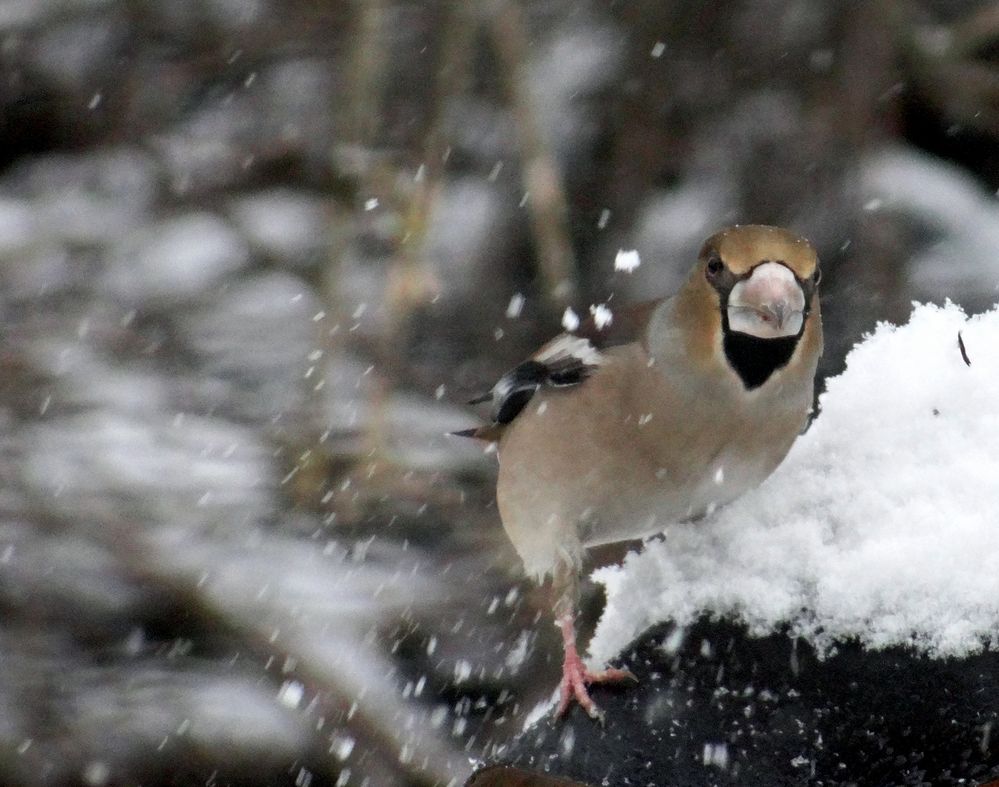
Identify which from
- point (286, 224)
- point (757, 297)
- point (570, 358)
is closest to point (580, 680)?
point (757, 297)

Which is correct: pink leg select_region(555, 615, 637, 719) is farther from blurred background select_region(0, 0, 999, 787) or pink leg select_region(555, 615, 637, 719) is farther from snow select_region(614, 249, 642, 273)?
snow select_region(614, 249, 642, 273)

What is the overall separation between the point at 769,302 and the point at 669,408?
1.24 ft

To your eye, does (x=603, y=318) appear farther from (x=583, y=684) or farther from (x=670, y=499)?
(x=583, y=684)

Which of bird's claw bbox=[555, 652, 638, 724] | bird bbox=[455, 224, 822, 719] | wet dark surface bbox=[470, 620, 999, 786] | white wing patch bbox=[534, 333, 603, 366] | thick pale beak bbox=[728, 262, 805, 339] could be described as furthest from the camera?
white wing patch bbox=[534, 333, 603, 366]

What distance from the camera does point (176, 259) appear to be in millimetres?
4770

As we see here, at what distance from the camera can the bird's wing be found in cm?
286

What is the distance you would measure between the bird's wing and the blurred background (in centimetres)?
86

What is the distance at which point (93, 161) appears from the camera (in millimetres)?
4953

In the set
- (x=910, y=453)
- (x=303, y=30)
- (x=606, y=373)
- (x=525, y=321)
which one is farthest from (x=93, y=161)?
(x=910, y=453)

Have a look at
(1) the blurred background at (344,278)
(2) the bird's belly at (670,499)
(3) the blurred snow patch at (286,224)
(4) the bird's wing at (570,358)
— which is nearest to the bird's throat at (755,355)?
(2) the bird's belly at (670,499)

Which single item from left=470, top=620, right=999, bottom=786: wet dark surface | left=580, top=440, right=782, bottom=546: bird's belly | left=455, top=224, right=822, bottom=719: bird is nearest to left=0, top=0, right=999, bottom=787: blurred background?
left=455, top=224, right=822, bottom=719: bird

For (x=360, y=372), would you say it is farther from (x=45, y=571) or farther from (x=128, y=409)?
(x=45, y=571)

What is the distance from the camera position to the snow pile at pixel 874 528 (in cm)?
183

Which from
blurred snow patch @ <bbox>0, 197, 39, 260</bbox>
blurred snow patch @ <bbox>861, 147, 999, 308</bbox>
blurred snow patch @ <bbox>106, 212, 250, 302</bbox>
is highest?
blurred snow patch @ <bbox>0, 197, 39, 260</bbox>
